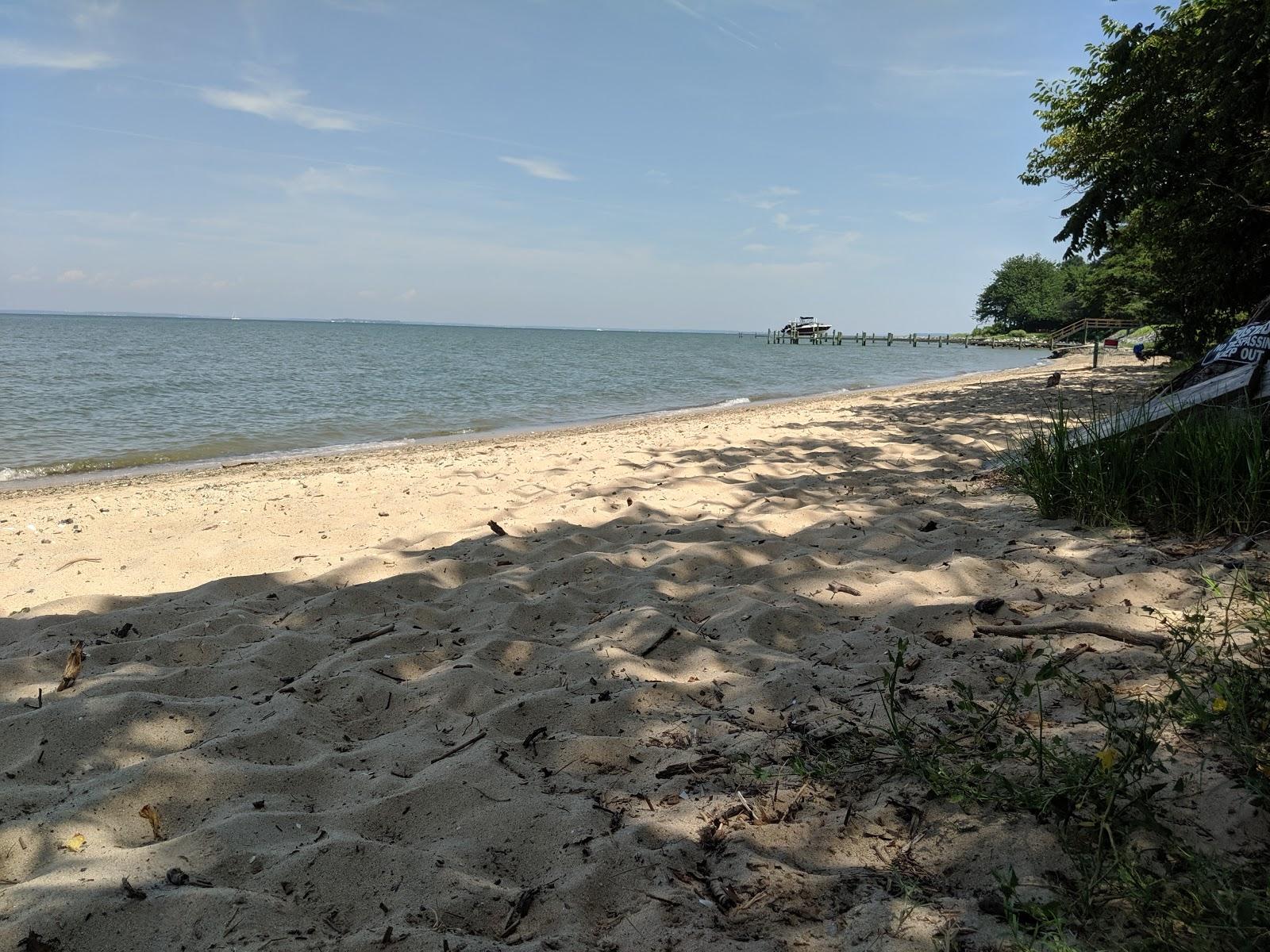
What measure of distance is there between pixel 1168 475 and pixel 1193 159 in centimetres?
456

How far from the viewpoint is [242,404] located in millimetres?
17391

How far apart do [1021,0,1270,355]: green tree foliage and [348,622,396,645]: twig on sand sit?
5.95 metres

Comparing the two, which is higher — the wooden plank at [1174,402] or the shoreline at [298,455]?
the wooden plank at [1174,402]

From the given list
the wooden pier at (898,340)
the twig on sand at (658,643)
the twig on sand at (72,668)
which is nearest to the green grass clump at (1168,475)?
the twig on sand at (658,643)

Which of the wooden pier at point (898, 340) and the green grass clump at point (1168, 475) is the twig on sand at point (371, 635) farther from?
the wooden pier at point (898, 340)

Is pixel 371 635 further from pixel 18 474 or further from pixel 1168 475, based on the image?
pixel 18 474

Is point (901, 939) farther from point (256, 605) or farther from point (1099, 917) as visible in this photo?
point (256, 605)

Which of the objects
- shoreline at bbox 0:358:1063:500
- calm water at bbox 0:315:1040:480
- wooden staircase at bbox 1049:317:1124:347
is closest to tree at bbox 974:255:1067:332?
wooden staircase at bbox 1049:317:1124:347

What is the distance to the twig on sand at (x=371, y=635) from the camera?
292cm

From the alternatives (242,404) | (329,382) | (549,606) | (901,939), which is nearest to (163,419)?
(242,404)

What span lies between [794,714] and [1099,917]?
36.9 inches

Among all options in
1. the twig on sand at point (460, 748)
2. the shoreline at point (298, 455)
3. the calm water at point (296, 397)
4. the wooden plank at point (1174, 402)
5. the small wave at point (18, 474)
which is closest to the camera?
the twig on sand at point (460, 748)

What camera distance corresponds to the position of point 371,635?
9.72 feet

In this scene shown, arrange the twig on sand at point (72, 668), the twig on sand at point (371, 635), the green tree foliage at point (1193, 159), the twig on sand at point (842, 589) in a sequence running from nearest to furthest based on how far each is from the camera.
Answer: the twig on sand at point (72, 668) < the twig on sand at point (371, 635) < the twig on sand at point (842, 589) < the green tree foliage at point (1193, 159)
